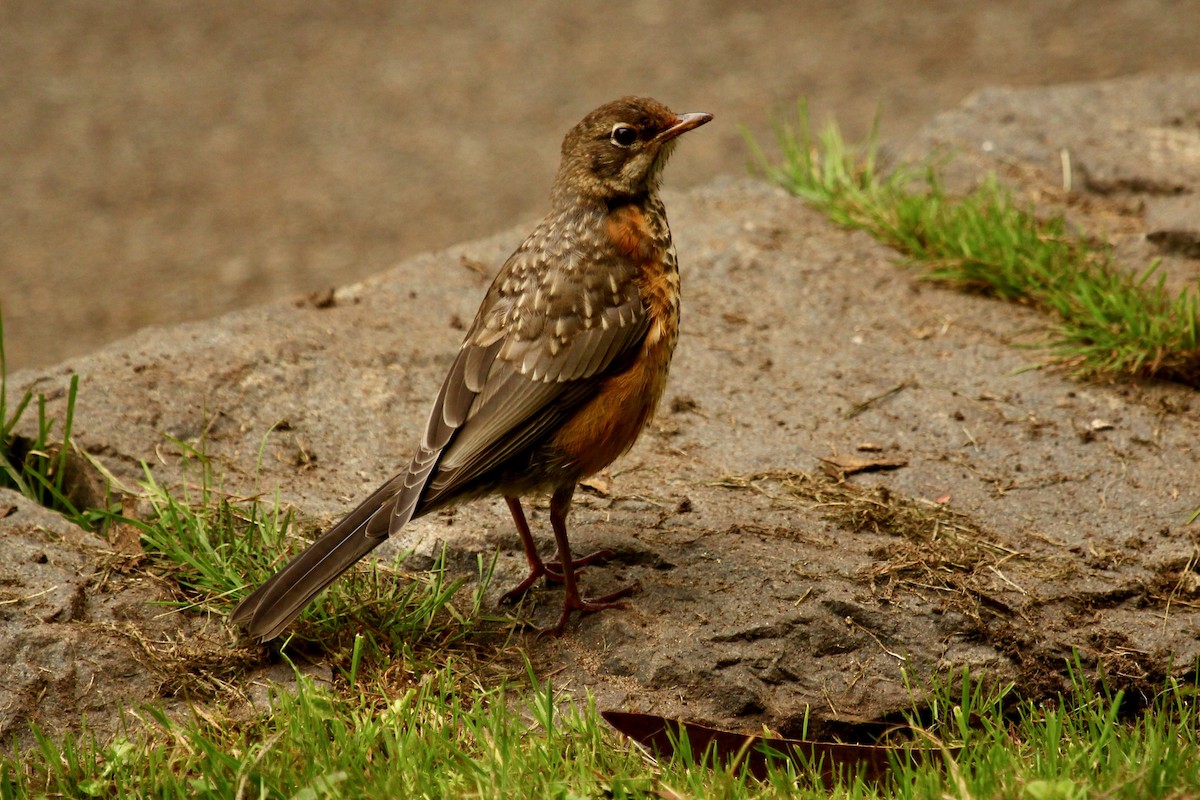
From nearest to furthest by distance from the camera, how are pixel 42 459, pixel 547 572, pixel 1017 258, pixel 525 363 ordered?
pixel 525 363, pixel 547 572, pixel 42 459, pixel 1017 258

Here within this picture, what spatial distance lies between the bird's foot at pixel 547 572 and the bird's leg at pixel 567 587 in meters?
0.10

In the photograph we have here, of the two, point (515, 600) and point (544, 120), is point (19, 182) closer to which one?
point (544, 120)

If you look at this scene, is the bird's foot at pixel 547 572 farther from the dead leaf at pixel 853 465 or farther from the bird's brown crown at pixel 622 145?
the bird's brown crown at pixel 622 145

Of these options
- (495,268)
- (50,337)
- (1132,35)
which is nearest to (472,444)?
(495,268)

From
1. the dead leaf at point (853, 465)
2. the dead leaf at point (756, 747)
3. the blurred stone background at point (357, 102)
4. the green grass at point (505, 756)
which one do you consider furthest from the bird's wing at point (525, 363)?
the blurred stone background at point (357, 102)

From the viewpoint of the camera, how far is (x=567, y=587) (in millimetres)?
4578

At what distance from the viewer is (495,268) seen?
7043 mm

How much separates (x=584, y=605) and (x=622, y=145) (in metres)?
→ 1.70

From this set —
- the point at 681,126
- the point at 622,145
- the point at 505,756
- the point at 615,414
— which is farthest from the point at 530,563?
the point at 681,126

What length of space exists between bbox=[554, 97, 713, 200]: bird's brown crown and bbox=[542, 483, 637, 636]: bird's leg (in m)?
1.16

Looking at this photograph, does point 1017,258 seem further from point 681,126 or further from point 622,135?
point 622,135

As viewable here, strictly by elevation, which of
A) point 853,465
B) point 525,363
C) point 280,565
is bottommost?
point 853,465

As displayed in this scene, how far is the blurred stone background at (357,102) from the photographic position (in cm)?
1023

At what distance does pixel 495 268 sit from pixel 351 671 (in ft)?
10.2
